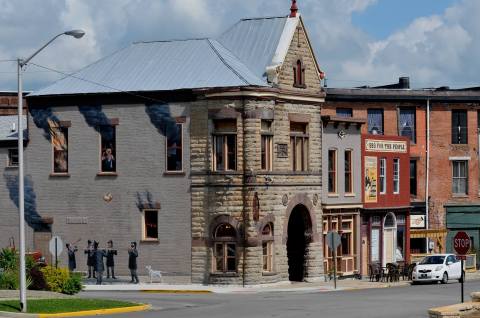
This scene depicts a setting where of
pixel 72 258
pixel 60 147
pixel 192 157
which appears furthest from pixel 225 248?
pixel 60 147

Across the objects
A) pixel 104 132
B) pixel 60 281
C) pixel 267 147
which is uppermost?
pixel 104 132

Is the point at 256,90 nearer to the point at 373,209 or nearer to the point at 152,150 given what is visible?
the point at 152,150

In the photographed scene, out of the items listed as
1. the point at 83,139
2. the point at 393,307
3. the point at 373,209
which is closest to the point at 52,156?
the point at 83,139

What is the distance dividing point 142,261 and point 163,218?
2.30 metres

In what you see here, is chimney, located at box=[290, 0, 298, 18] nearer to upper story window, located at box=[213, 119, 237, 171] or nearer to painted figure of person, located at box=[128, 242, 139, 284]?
upper story window, located at box=[213, 119, 237, 171]

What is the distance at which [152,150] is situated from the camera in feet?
181

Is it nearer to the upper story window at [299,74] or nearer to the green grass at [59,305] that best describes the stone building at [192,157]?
the upper story window at [299,74]

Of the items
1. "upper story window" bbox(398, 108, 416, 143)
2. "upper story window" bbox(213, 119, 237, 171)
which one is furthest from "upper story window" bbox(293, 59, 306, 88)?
"upper story window" bbox(398, 108, 416, 143)

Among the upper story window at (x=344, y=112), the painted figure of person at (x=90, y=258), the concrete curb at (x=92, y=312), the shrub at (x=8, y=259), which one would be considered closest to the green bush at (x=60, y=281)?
the shrub at (x=8, y=259)

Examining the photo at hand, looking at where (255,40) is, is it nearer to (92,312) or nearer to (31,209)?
(31,209)

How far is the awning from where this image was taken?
71438 millimetres

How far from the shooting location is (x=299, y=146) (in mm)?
56312

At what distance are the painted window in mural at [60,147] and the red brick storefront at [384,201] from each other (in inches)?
617

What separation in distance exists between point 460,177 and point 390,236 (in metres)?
13.5
